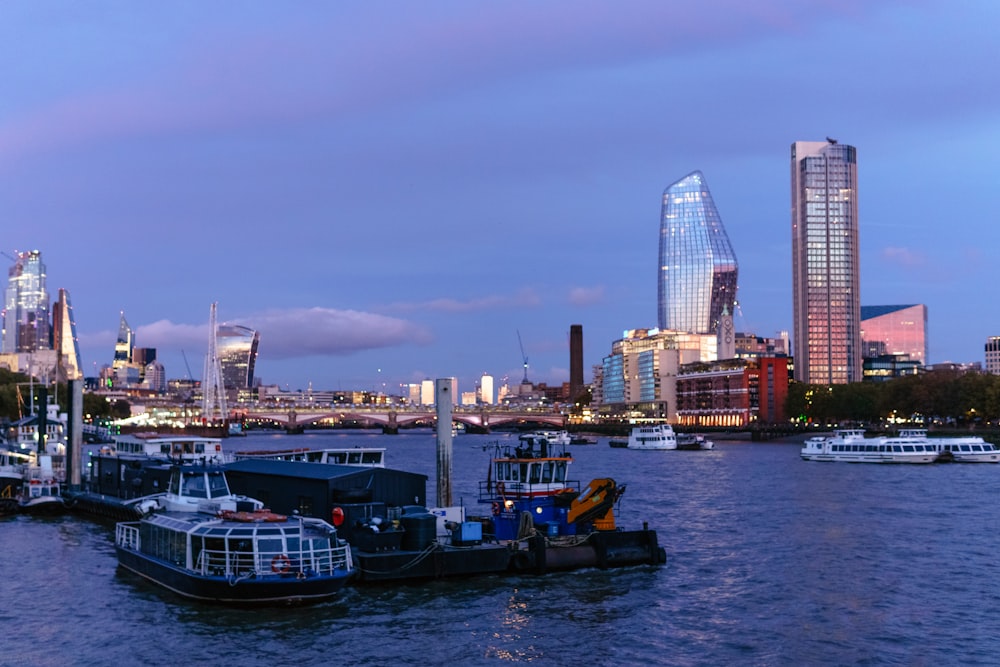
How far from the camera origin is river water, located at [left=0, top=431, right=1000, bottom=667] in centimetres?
3381

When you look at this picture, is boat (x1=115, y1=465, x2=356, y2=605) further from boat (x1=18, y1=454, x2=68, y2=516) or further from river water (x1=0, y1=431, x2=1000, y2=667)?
boat (x1=18, y1=454, x2=68, y2=516)

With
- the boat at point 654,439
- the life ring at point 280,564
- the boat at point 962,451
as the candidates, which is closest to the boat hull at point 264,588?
the life ring at point 280,564

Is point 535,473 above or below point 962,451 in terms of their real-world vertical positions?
above

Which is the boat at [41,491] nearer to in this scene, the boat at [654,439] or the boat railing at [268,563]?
the boat railing at [268,563]

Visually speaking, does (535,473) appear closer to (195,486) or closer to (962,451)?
(195,486)

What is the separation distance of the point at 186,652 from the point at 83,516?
135 ft

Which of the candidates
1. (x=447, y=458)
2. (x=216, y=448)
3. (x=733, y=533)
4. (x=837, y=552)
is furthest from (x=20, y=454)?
(x=837, y=552)

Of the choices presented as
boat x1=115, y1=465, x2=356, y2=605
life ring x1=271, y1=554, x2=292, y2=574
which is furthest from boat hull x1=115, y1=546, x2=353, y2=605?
life ring x1=271, y1=554, x2=292, y2=574

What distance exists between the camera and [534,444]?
51.4m

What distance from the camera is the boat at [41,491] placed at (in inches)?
2798

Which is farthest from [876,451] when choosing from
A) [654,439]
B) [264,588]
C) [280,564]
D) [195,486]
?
[264,588]

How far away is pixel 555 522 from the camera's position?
46938 mm

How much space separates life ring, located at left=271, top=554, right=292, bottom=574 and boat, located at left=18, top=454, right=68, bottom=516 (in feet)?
131

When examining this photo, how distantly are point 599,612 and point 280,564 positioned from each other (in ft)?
36.6
